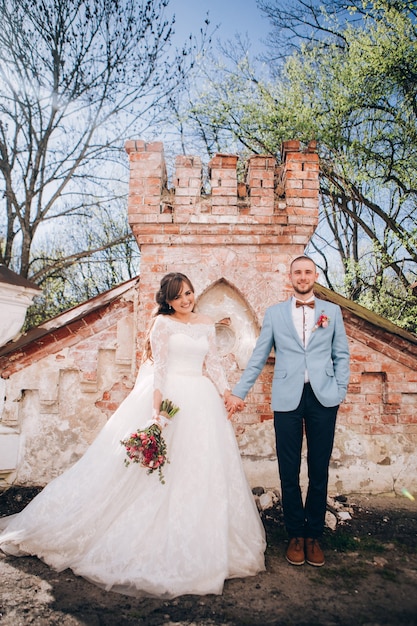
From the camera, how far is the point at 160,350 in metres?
3.21

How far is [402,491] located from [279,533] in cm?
148

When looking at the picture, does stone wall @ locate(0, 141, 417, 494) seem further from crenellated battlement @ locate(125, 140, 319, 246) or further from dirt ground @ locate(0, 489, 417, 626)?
dirt ground @ locate(0, 489, 417, 626)

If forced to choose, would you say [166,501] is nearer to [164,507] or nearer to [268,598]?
[164,507]

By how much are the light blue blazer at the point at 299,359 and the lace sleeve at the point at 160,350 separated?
1.96 feet

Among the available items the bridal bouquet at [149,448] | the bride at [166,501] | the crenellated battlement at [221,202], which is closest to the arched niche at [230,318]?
the crenellated battlement at [221,202]

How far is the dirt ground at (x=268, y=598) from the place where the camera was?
2178mm

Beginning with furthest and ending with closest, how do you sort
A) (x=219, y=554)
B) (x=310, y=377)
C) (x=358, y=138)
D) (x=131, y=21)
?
(x=131, y=21) < (x=358, y=138) < (x=310, y=377) < (x=219, y=554)

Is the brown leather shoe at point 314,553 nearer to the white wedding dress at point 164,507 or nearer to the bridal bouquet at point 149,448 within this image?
the white wedding dress at point 164,507

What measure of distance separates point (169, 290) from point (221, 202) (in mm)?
1204

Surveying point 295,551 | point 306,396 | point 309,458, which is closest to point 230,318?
point 306,396

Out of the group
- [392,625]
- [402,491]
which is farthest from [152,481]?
[402,491]

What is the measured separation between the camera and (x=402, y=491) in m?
4.01

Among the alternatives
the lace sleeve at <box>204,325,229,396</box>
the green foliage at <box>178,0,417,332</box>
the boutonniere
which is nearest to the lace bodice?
the lace sleeve at <box>204,325,229,396</box>

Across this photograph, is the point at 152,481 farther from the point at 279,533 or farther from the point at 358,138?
the point at 358,138
